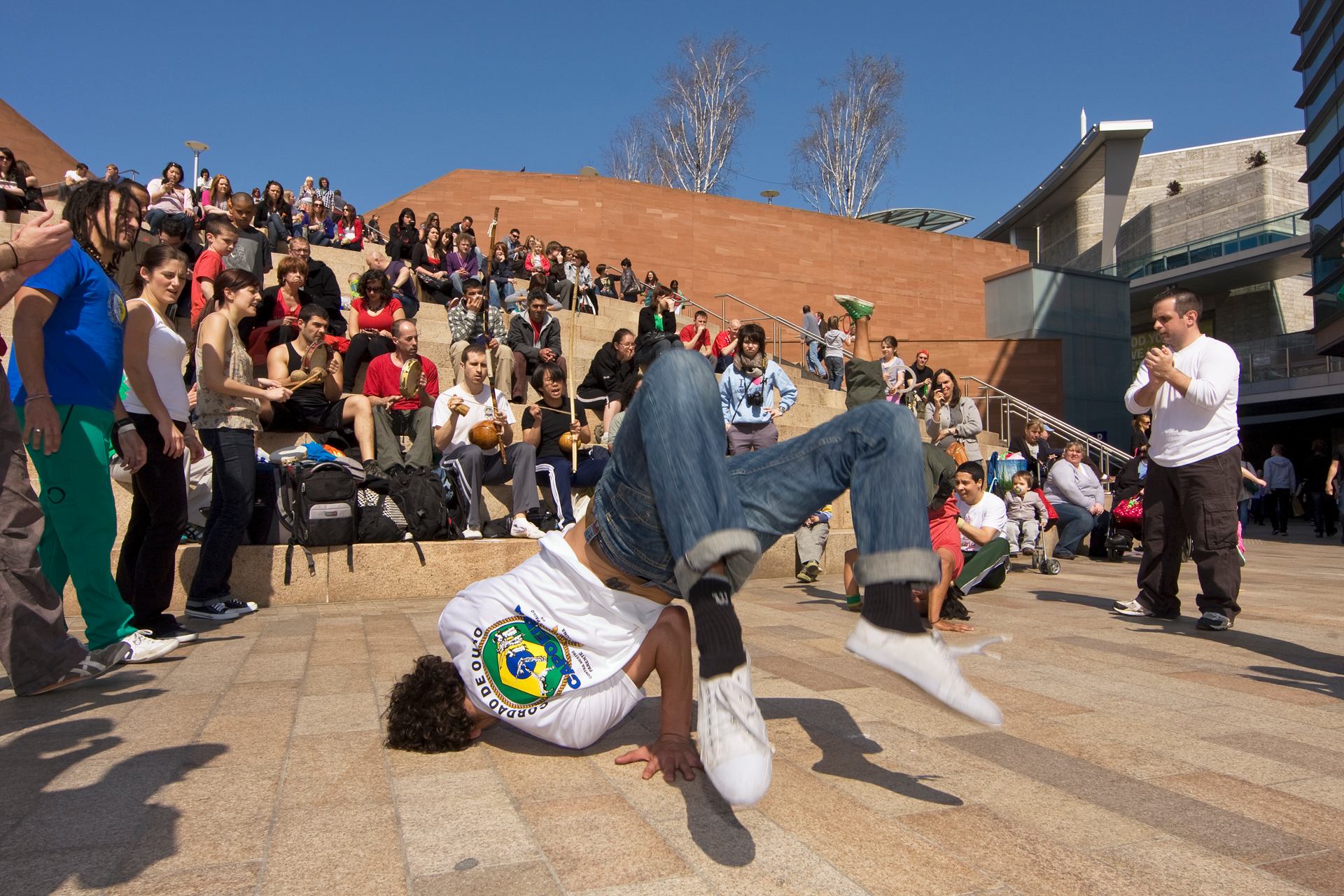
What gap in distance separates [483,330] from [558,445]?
284cm

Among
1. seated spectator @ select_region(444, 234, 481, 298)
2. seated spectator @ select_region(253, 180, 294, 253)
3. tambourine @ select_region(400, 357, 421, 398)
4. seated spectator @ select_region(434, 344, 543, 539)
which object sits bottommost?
seated spectator @ select_region(434, 344, 543, 539)

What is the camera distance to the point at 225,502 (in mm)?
Result: 4977

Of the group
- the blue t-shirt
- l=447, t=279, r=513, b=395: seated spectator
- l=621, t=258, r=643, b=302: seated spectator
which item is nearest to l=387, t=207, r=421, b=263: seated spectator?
l=447, t=279, r=513, b=395: seated spectator

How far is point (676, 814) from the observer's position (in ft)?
6.77

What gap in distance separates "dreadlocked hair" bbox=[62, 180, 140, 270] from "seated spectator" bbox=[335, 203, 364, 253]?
453 inches

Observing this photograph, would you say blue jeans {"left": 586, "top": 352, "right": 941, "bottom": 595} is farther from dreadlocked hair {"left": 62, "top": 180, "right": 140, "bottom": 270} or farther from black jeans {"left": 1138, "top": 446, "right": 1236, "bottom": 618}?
black jeans {"left": 1138, "top": 446, "right": 1236, "bottom": 618}

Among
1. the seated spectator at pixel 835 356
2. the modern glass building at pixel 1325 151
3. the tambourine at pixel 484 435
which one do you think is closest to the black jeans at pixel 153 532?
the tambourine at pixel 484 435

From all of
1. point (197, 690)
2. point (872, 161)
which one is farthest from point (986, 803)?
point (872, 161)

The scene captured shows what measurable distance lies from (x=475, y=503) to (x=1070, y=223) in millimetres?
38550

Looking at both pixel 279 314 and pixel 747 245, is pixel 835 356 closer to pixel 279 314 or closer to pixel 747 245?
pixel 747 245

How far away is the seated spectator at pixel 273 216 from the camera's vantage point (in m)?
12.4

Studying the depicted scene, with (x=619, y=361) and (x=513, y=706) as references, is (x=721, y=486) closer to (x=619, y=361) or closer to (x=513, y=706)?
(x=513, y=706)

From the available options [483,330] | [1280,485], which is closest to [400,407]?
[483,330]

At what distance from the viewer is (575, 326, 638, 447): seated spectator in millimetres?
8422
